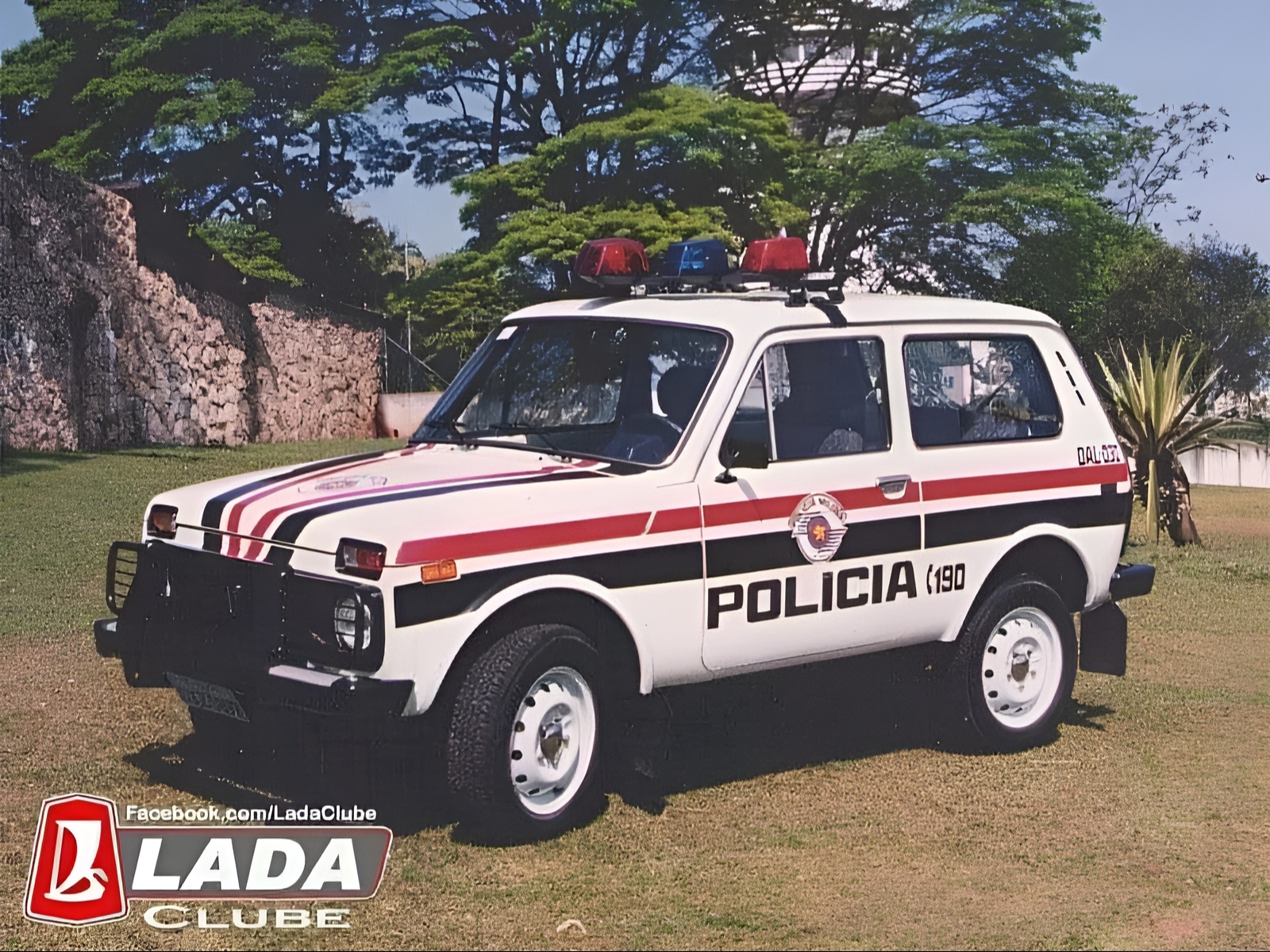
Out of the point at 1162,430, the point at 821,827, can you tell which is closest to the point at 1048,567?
the point at 821,827

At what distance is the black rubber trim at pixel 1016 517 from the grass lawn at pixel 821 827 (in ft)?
2.29

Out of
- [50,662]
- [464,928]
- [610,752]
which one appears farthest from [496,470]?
[50,662]

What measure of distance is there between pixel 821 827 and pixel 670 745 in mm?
1389

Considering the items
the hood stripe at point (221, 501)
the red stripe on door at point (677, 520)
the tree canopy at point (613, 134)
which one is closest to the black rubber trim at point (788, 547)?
the red stripe on door at point (677, 520)

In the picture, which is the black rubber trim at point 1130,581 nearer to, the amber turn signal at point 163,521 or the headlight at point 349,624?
the headlight at point 349,624

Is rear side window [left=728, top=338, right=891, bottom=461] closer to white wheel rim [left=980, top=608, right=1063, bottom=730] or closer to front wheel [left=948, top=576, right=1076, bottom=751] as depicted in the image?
front wheel [left=948, top=576, right=1076, bottom=751]

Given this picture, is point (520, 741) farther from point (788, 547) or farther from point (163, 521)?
point (163, 521)

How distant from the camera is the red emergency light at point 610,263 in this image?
7.69m

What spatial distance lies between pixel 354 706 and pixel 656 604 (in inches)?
51.6

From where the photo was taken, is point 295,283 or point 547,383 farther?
point 295,283

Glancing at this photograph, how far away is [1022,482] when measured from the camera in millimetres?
7895

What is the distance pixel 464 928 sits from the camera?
17.7 ft

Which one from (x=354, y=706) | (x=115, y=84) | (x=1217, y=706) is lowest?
(x=1217, y=706)

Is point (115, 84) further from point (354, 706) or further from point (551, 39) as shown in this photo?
point (354, 706)
